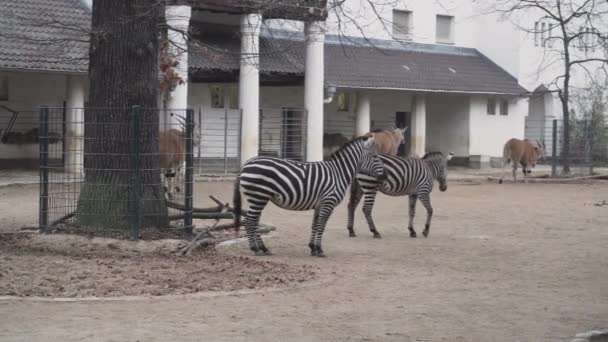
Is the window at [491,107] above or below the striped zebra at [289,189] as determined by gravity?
above

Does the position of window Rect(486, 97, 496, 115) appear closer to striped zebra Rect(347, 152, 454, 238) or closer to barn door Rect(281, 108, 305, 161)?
barn door Rect(281, 108, 305, 161)

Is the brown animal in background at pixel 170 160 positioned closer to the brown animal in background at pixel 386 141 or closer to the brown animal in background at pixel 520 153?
the brown animal in background at pixel 386 141

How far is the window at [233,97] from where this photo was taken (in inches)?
1318

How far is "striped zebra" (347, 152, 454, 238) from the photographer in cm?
1625

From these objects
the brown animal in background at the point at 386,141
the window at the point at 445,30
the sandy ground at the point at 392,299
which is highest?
the window at the point at 445,30

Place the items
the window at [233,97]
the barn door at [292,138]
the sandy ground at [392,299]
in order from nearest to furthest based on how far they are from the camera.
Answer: the sandy ground at [392,299] → the barn door at [292,138] → the window at [233,97]

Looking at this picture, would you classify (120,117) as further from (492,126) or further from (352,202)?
(492,126)

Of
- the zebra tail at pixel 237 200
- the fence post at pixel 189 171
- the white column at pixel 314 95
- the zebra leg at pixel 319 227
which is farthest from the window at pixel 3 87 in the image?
the zebra leg at pixel 319 227

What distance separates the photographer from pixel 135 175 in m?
13.3

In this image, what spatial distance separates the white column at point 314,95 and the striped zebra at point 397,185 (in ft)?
45.3

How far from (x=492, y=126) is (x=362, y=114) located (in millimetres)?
7344

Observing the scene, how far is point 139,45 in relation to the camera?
14.0m

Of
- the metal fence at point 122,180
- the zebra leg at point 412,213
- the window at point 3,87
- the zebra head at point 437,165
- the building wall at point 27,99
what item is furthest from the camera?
the building wall at point 27,99

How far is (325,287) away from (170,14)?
57.0 feet
